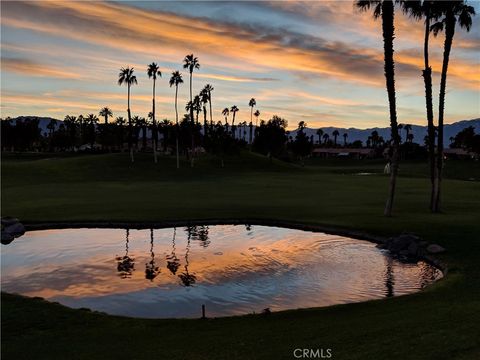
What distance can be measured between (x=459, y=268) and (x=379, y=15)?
25.2m

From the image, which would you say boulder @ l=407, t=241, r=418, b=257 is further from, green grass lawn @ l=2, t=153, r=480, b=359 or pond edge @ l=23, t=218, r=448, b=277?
pond edge @ l=23, t=218, r=448, b=277

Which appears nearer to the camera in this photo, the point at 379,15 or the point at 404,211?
the point at 379,15

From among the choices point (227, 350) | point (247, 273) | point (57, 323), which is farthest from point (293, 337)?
point (247, 273)

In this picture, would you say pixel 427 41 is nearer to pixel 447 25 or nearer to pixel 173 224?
pixel 447 25

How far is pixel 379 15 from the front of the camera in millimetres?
41125

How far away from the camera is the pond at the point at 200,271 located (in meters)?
21.8

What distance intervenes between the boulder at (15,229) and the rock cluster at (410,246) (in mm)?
28201

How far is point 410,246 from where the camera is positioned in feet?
98.8

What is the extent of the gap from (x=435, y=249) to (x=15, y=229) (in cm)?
3184

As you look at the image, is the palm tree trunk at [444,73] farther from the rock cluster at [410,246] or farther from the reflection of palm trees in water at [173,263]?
the reflection of palm trees in water at [173,263]

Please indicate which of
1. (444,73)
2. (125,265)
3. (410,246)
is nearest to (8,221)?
(125,265)

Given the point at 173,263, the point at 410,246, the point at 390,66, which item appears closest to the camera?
the point at 173,263

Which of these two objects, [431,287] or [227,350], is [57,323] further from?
[431,287]

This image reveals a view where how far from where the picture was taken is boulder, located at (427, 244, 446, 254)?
2844 cm
